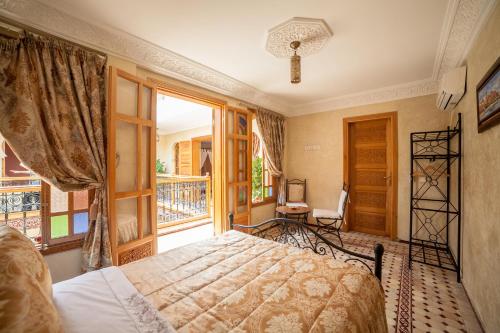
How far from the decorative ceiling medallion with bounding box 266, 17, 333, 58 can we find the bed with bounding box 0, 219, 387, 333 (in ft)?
6.86

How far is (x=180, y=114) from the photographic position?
19.4 ft

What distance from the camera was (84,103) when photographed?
6.64 feet

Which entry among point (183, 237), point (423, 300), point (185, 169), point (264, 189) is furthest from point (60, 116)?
point (185, 169)

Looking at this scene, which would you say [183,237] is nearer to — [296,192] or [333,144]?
[296,192]

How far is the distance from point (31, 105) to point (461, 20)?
3798mm

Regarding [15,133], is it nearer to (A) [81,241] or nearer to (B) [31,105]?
(B) [31,105]

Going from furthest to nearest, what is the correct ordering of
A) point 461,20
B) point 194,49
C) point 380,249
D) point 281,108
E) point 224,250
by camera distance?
point 281,108
point 194,49
point 461,20
point 224,250
point 380,249

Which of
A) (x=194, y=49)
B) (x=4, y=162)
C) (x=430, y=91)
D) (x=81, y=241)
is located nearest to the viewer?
(x=81, y=241)

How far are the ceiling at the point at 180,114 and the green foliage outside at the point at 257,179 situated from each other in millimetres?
1761

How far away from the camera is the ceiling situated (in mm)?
4895

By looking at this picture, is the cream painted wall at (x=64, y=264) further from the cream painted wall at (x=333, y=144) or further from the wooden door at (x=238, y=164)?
the cream painted wall at (x=333, y=144)

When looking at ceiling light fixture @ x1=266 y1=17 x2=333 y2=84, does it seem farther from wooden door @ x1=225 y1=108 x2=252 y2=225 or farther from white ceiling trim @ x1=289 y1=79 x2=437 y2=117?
white ceiling trim @ x1=289 y1=79 x2=437 y2=117

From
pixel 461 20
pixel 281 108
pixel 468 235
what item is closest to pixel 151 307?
pixel 468 235

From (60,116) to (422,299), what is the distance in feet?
12.7
